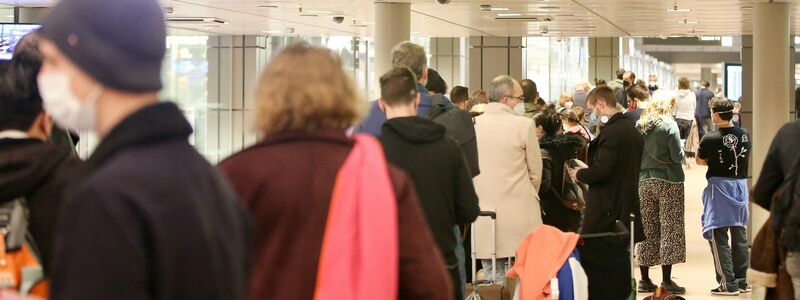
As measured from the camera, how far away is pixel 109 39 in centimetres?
202

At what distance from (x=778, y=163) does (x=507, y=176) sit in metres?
2.04

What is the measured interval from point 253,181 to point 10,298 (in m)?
0.98

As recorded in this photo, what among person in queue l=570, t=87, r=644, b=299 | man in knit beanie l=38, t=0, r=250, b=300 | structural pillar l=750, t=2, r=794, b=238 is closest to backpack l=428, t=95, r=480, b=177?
person in queue l=570, t=87, r=644, b=299

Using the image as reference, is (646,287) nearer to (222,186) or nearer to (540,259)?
(540,259)

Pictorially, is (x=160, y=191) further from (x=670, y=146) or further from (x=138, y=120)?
(x=670, y=146)

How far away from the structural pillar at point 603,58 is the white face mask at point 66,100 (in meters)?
32.8

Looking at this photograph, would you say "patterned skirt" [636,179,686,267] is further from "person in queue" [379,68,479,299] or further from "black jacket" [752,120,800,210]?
"person in queue" [379,68,479,299]

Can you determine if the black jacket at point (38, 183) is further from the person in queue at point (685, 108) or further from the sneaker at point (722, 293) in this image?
the person in queue at point (685, 108)

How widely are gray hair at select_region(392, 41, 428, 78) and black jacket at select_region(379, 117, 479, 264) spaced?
797mm

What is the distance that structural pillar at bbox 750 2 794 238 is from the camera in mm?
14836

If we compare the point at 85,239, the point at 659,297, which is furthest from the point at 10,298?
the point at 659,297

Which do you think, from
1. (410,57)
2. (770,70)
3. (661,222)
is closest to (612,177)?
(661,222)

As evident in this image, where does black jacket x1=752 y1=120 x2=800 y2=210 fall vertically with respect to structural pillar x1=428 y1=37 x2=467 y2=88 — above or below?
below

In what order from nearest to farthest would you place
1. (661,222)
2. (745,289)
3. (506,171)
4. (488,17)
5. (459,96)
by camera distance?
(506,171) → (459,96) → (661,222) → (745,289) → (488,17)
